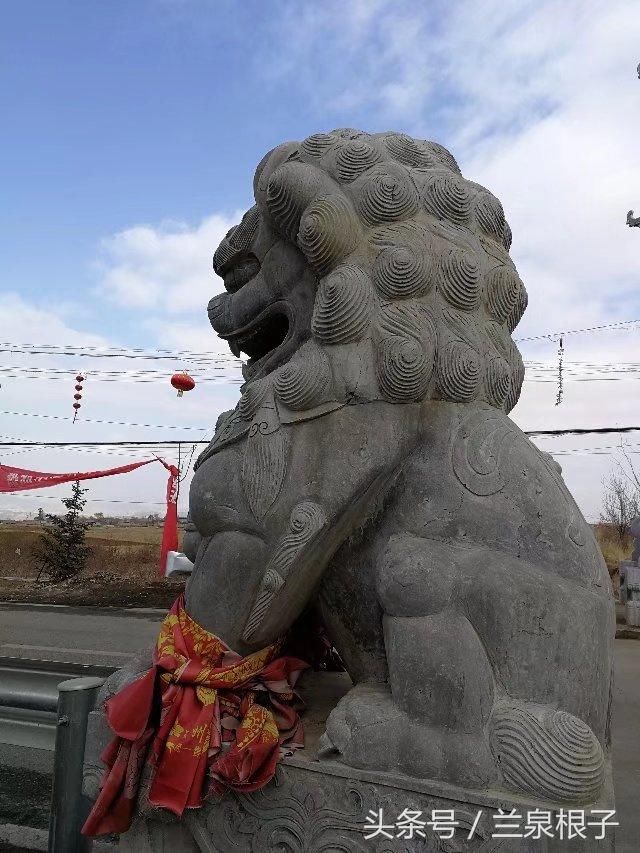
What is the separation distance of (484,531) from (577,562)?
0.67 ft

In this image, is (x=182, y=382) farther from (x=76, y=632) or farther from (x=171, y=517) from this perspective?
(x=76, y=632)

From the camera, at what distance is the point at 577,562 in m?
1.42

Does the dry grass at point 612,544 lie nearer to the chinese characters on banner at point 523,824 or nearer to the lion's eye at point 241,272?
the lion's eye at point 241,272

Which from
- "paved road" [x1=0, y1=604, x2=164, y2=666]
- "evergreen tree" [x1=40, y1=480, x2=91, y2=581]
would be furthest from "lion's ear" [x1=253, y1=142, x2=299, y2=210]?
"evergreen tree" [x1=40, y1=480, x2=91, y2=581]

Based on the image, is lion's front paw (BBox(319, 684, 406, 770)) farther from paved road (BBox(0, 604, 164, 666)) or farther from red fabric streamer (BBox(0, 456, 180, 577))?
red fabric streamer (BBox(0, 456, 180, 577))

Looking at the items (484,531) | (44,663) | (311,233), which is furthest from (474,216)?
(44,663)

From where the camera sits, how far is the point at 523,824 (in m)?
1.19

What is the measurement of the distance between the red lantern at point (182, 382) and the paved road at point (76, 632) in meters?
3.22

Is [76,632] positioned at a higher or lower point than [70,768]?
lower

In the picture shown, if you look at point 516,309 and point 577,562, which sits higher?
point 516,309

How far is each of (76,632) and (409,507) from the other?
7323mm

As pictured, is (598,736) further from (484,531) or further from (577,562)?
(484,531)

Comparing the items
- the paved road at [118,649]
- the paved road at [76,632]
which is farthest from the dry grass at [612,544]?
the paved road at [76,632]

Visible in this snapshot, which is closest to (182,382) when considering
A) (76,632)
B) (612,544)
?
(76,632)
